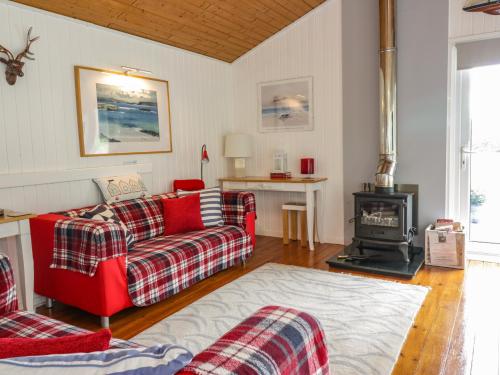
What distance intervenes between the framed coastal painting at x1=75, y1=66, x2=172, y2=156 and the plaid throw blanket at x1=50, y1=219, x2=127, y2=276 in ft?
3.26

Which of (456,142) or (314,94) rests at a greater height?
(314,94)

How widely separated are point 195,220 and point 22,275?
146cm

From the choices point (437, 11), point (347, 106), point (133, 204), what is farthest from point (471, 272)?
point (133, 204)

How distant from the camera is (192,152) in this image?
4.64m

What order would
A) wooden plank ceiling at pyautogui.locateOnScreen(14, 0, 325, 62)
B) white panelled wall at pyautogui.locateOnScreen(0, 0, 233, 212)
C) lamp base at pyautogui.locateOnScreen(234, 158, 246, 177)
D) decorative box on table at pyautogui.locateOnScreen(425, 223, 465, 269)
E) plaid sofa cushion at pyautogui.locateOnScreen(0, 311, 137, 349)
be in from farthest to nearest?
lamp base at pyautogui.locateOnScreen(234, 158, 246, 177) → decorative box on table at pyautogui.locateOnScreen(425, 223, 465, 269) → wooden plank ceiling at pyautogui.locateOnScreen(14, 0, 325, 62) → white panelled wall at pyautogui.locateOnScreen(0, 0, 233, 212) → plaid sofa cushion at pyautogui.locateOnScreen(0, 311, 137, 349)

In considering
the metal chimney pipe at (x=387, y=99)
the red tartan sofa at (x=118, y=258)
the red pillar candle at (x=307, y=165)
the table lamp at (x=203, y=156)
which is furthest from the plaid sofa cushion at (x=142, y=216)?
the metal chimney pipe at (x=387, y=99)

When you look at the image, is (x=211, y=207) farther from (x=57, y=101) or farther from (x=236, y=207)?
(x=57, y=101)

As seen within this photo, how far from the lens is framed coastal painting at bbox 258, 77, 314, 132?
15.3ft

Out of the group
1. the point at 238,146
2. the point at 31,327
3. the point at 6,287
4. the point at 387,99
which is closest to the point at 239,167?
the point at 238,146

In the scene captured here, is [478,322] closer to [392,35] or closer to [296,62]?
[392,35]

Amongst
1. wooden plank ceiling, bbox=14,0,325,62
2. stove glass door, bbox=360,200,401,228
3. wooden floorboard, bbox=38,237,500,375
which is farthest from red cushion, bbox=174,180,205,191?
stove glass door, bbox=360,200,401,228

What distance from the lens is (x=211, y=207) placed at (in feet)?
12.4

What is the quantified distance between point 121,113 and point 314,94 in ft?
7.02

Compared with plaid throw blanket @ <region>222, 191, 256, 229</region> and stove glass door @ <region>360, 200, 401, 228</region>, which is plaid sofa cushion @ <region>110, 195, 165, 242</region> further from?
stove glass door @ <region>360, 200, 401, 228</region>
